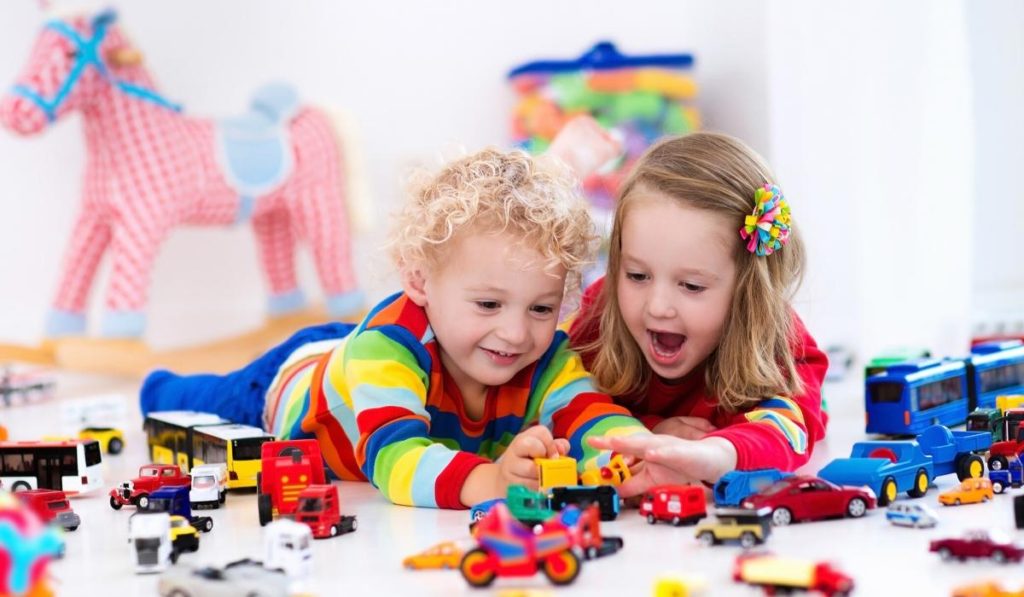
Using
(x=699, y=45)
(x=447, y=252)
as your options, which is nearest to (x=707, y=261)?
(x=447, y=252)

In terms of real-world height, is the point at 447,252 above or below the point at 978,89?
below

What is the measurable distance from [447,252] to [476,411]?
235 millimetres

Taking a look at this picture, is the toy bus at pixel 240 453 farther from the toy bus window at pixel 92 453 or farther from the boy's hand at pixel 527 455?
the boy's hand at pixel 527 455

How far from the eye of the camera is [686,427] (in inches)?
63.5

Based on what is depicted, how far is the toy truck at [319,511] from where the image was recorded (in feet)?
4.10

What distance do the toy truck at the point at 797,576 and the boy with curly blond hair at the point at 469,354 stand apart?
0.39 m

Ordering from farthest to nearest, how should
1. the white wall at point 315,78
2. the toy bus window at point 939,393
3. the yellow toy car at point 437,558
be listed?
the white wall at point 315,78
the toy bus window at point 939,393
the yellow toy car at point 437,558

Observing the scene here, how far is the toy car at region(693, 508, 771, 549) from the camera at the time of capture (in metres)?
1.15

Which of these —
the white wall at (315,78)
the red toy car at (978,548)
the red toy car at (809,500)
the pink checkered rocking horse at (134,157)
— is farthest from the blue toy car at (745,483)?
the white wall at (315,78)

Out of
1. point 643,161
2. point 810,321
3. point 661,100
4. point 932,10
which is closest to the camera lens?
point 643,161

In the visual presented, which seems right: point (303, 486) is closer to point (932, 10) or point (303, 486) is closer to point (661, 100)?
point (932, 10)

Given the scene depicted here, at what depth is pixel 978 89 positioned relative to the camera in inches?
117

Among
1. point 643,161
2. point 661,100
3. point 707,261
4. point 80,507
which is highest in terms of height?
point 661,100

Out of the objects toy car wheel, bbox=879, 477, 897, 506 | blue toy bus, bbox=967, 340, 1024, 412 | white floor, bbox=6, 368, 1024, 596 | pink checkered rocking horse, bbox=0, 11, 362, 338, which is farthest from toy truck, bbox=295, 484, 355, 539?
pink checkered rocking horse, bbox=0, 11, 362, 338
